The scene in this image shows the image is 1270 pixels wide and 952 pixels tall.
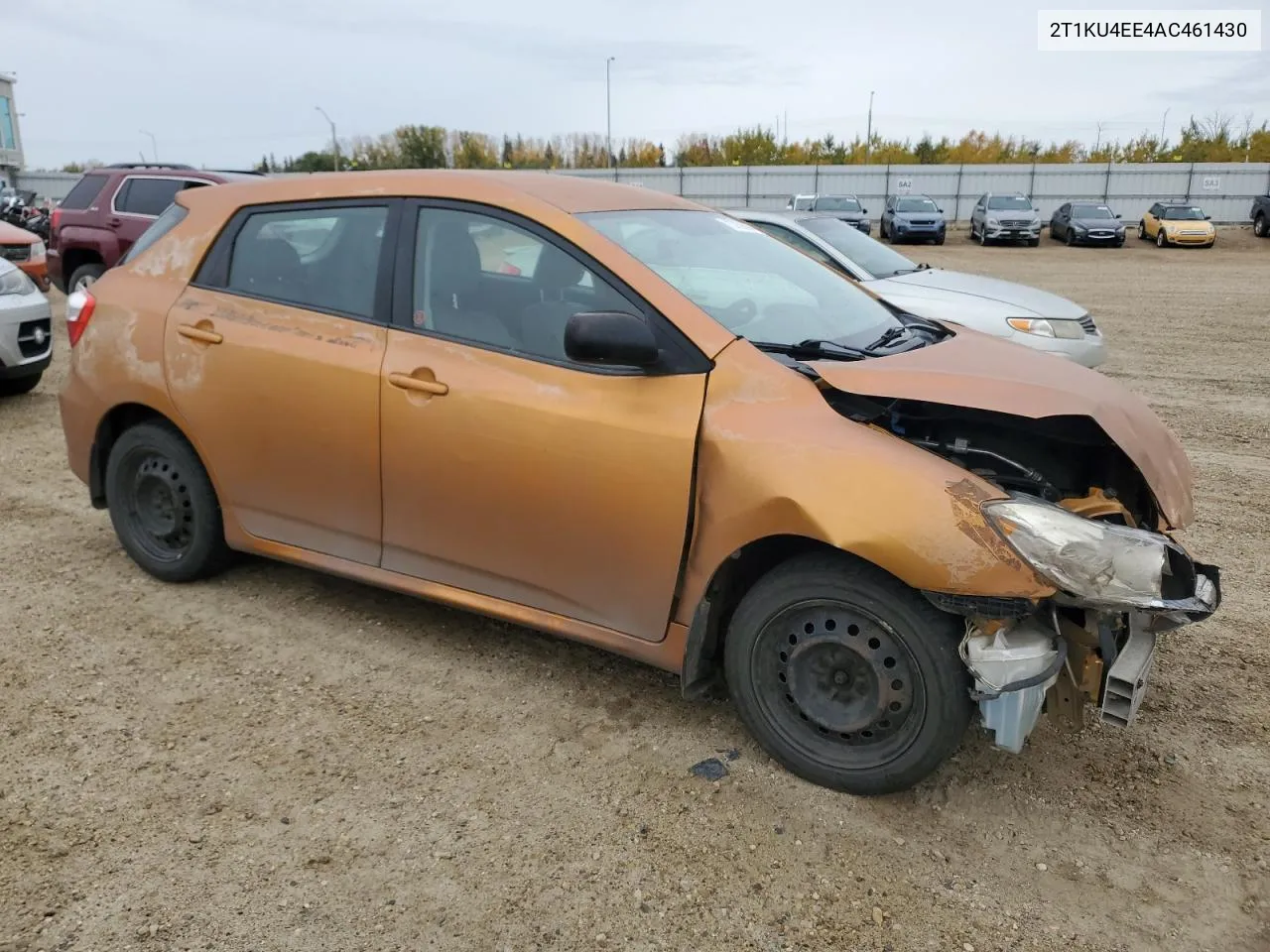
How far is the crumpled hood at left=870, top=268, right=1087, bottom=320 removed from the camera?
7.92 m

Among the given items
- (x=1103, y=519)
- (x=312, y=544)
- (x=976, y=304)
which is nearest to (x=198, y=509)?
(x=312, y=544)

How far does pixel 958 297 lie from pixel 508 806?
639 centimetres

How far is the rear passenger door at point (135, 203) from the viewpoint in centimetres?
1172

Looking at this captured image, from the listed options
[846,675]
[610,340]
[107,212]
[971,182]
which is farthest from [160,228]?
[971,182]

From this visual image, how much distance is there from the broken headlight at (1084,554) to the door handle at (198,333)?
295 cm

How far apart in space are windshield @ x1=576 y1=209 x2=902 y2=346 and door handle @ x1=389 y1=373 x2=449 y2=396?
752 mm

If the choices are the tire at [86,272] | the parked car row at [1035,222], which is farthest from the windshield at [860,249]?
the parked car row at [1035,222]

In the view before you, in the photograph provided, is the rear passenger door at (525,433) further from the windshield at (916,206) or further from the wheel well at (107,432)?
the windshield at (916,206)

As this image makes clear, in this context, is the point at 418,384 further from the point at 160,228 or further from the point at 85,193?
the point at 85,193

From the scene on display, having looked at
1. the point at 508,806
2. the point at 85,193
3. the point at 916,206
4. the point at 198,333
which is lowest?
the point at 508,806

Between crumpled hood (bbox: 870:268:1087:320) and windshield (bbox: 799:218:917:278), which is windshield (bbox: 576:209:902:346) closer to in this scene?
crumpled hood (bbox: 870:268:1087:320)

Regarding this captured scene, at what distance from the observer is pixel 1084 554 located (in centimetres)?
257

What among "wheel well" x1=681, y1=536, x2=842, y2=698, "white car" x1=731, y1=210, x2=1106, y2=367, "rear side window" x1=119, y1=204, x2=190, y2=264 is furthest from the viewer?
"white car" x1=731, y1=210, x2=1106, y2=367

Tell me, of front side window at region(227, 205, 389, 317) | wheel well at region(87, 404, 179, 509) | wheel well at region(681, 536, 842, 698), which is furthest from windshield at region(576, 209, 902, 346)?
wheel well at region(87, 404, 179, 509)
